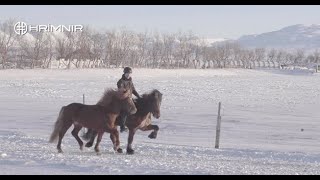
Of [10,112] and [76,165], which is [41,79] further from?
[76,165]

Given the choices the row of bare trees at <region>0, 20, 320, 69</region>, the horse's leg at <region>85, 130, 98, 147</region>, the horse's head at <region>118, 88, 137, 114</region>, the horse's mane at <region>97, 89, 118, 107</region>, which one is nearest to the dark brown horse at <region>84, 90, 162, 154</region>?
the horse's leg at <region>85, 130, 98, 147</region>

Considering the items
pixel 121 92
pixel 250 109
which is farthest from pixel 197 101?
pixel 121 92

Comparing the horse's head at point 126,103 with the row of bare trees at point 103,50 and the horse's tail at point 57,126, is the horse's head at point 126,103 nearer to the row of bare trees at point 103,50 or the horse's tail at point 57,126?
the horse's tail at point 57,126

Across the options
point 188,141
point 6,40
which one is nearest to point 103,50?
point 6,40

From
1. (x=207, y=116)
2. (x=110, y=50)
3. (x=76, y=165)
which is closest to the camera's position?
(x=76, y=165)

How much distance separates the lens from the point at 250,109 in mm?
23484

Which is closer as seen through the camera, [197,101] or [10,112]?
[10,112]

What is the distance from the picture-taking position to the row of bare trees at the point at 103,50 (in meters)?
72.4

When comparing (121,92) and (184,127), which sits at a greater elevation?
(121,92)

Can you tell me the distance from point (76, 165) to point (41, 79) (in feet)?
139

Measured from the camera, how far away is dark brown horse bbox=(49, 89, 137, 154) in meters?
9.19

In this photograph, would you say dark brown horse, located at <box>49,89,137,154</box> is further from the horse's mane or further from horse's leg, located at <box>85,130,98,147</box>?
horse's leg, located at <box>85,130,98,147</box>

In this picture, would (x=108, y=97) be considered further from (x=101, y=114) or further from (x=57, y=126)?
(x=57, y=126)
